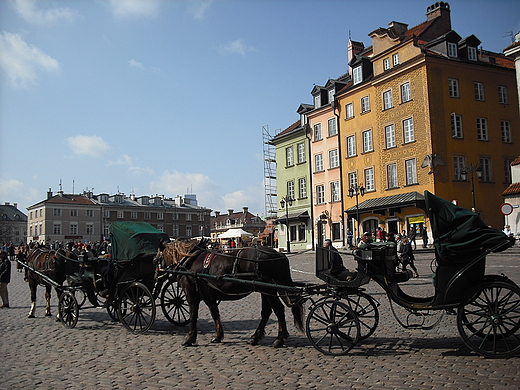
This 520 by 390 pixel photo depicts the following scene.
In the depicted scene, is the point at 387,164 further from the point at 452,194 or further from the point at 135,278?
the point at 135,278

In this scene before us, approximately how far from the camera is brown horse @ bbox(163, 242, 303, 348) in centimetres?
861

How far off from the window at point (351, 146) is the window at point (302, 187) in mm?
6960

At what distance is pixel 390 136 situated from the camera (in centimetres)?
3816

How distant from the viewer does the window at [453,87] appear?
116 feet

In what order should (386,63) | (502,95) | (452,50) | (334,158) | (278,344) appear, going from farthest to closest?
(334,158) < (386,63) < (502,95) < (452,50) < (278,344)

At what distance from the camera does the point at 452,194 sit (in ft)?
113

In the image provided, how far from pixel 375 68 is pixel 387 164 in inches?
304

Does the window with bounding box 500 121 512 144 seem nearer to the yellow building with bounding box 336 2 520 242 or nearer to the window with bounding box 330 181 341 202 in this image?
the yellow building with bounding box 336 2 520 242

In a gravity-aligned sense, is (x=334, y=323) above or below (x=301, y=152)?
below

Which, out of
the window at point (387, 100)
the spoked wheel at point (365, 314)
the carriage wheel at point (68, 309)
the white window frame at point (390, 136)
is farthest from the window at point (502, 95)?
the carriage wheel at point (68, 309)

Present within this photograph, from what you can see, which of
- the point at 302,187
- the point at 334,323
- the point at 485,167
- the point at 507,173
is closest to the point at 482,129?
the point at 485,167

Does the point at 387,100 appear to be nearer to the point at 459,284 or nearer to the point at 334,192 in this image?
the point at 334,192

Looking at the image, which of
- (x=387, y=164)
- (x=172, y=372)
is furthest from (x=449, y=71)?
(x=172, y=372)

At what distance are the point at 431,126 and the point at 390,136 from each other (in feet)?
13.8
